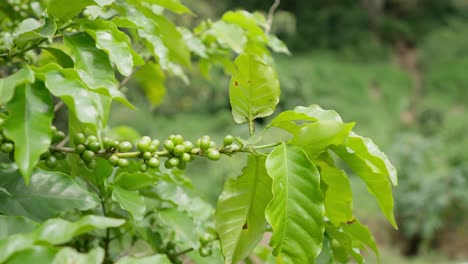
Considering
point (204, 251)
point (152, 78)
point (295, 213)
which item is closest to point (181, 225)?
point (204, 251)

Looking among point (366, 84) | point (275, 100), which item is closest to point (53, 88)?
point (275, 100)

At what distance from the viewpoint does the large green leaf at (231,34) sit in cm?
112

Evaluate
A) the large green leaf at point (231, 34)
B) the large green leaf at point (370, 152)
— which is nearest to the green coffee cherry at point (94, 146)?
the large green leaf at point (370, 152)

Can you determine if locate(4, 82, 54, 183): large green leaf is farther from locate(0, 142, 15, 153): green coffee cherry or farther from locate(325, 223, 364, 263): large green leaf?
locate(325, 223, 364, 263): large green leaf

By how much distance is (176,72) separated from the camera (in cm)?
131

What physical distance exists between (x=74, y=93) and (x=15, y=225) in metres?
0.16

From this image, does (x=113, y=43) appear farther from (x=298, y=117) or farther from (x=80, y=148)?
(x=298, y=117)

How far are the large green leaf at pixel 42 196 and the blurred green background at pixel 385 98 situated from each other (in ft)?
11.5

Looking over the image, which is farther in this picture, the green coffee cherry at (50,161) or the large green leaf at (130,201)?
the large green leaf at (130,201)

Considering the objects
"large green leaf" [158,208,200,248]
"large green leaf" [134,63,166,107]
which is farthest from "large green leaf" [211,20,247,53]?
"large green leaf" [158,208,200,248]

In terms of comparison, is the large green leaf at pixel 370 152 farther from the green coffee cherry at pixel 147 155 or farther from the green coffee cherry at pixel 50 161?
the green coffee cherry at pixel 50 161

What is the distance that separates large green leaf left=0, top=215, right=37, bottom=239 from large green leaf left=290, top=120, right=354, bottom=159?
1.07 ft

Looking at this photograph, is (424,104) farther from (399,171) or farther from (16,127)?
(16,127)

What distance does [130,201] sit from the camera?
2.56ft
